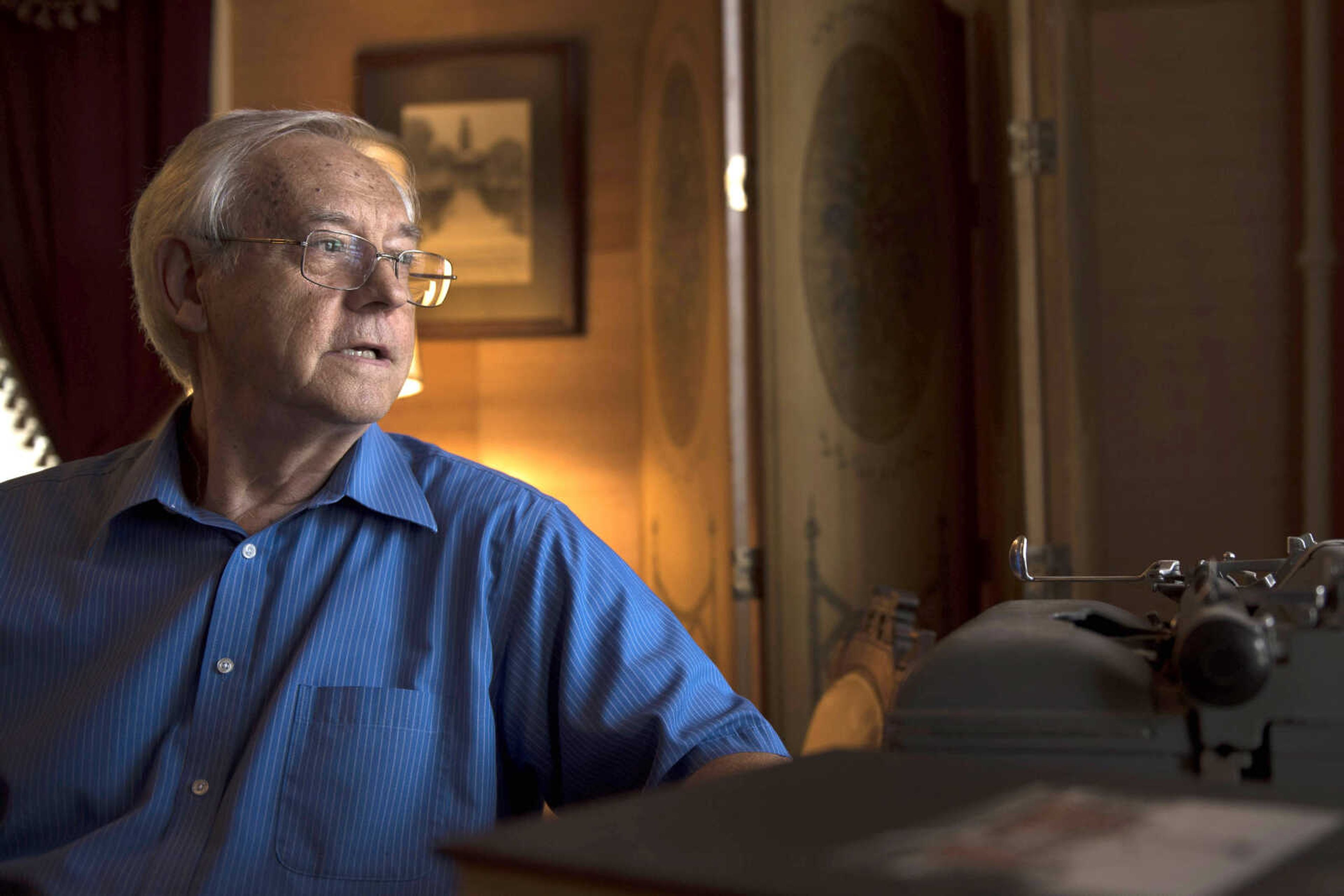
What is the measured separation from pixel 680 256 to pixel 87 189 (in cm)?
230

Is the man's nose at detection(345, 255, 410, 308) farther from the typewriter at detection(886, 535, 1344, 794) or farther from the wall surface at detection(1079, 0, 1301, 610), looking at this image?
the wall surface at detection(1079, 0, 1301, 610)

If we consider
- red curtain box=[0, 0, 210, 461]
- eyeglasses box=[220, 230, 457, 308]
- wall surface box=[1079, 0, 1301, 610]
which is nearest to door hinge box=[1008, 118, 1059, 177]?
wall surface box=[1079, 0, 1301, 610]

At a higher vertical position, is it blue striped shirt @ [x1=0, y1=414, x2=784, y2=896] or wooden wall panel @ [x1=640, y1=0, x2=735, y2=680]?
wooden wall panel @ [x1=640, y1=0, x2=735, y2=680]

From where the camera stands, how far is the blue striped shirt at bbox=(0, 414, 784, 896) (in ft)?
3.76

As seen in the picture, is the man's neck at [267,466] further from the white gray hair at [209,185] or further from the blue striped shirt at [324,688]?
the white gray hair at [209,185]


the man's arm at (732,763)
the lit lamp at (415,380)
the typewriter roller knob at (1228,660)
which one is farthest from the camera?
the lit lamp at (415,380)

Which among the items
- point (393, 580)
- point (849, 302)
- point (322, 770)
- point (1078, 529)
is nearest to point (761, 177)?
point (849, 302)

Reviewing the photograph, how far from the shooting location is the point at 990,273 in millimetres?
2961

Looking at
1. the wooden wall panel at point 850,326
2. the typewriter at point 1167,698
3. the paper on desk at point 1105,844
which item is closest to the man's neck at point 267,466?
the typewriter at point 1167,698

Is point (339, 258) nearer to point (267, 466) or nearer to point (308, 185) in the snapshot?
point (308, 185)

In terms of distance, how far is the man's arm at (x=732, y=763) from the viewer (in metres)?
1.07

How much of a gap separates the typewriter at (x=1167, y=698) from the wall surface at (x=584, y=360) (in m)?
3.64

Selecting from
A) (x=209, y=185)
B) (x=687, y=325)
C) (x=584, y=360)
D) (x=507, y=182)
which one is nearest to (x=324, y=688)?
(x=209, y=185)

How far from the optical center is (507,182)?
4312mm
